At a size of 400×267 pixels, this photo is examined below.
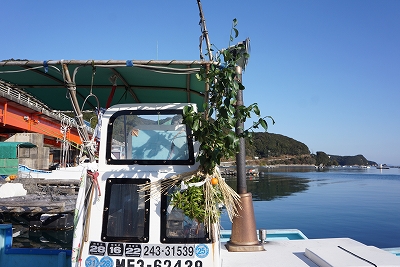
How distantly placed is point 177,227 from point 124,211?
0.60 m

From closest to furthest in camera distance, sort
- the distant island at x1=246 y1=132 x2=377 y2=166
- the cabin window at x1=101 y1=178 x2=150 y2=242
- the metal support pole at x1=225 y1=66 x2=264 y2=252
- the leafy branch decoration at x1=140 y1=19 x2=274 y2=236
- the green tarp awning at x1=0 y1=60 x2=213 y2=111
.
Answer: the leafy branch decoration at x1=140 y1=19 x2=274 y2=236, the cabin window at x1=101 y1=178 x2=150 y2=242, the green tarp awning at x1=0 y1=60 x2=213 y2=111, the metal support pole at x1=225 y1=66 x2=264 y2=252, the distant island at x1=246 y1=132 x2=377 y2=166

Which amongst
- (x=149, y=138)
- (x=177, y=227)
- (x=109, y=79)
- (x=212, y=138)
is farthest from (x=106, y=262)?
(x=109, y=79)

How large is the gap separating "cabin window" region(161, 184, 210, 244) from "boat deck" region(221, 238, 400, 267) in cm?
75

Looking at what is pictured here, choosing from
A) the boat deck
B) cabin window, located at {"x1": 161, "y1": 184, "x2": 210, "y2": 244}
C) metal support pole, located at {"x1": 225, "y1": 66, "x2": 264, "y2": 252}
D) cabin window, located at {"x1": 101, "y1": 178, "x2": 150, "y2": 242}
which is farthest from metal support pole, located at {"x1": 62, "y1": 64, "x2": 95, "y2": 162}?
the boat deck

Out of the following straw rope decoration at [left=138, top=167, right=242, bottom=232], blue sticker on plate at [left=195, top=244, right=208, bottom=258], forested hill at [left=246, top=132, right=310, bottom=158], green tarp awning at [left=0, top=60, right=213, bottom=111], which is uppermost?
forested hill at [left=246, top=132, right=310, bottom=158]

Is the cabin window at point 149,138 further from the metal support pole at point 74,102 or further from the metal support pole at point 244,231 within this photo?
the metal support pole at point 244,231

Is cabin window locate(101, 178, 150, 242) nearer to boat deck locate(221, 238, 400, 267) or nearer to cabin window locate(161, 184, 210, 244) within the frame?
cabin window locate(161, 184, 210, 244)

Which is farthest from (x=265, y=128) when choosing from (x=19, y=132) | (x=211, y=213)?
(x=19, y=132)

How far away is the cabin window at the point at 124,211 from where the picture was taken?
12.0 feet

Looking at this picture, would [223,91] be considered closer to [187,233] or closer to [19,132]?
[187,233]

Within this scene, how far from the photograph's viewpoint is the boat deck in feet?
11.2

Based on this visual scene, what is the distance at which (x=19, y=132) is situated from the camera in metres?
29.0

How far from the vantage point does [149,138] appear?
13.0 ft

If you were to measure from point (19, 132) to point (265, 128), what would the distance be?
29.9 metres
